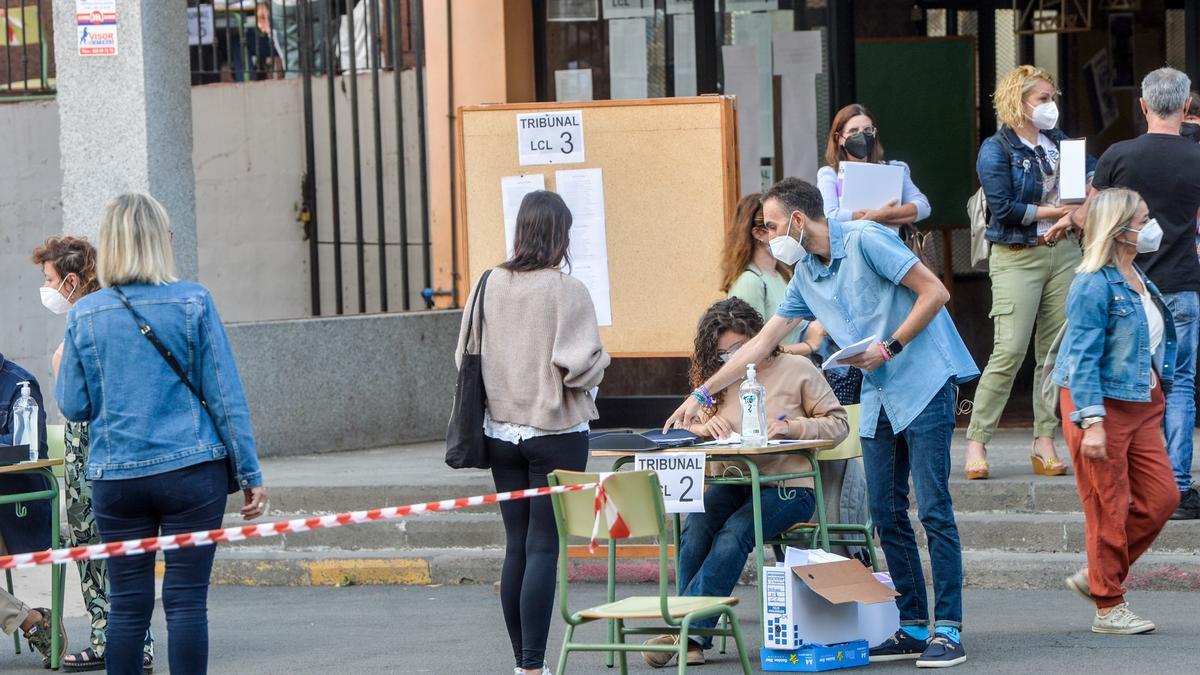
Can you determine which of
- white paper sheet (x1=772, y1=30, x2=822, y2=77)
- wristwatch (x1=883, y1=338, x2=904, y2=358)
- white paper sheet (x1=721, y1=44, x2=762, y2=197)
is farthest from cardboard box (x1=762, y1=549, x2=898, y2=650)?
white paper sheet (x1=772, y1=30, x2=822, y2=77)

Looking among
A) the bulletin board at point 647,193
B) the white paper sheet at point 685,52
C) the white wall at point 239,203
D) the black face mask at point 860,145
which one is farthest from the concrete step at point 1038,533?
the white wall at point 239,203

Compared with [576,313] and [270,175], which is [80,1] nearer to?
[270,175]

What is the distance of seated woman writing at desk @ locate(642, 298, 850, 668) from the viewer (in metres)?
6.36

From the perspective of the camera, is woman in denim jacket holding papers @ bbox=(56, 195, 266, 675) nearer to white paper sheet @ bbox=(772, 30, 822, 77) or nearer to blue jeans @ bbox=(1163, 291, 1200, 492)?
blue jeans @ bbox=(1163, 291, 1200, 492)

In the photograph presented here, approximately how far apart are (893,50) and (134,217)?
23.5ft

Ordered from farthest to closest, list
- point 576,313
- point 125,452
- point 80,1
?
1. point 80,1
2. point 576,313
3. point 125,452

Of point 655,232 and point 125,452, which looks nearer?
point 125,452

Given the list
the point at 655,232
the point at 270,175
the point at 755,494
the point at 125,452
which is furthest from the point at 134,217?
the point at 270,175

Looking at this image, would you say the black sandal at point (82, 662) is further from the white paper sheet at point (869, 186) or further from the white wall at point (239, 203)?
the white wall at point (239, 203)

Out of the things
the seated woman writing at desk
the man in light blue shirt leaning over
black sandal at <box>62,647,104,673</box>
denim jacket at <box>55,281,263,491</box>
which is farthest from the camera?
black sandal at <box>62,647,104,673</box>

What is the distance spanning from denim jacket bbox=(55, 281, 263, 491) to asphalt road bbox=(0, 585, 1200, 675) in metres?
1.69

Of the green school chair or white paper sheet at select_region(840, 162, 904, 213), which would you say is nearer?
the green school chair

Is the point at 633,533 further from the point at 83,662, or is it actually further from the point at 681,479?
the point at 83,662

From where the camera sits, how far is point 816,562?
6.15 meters
